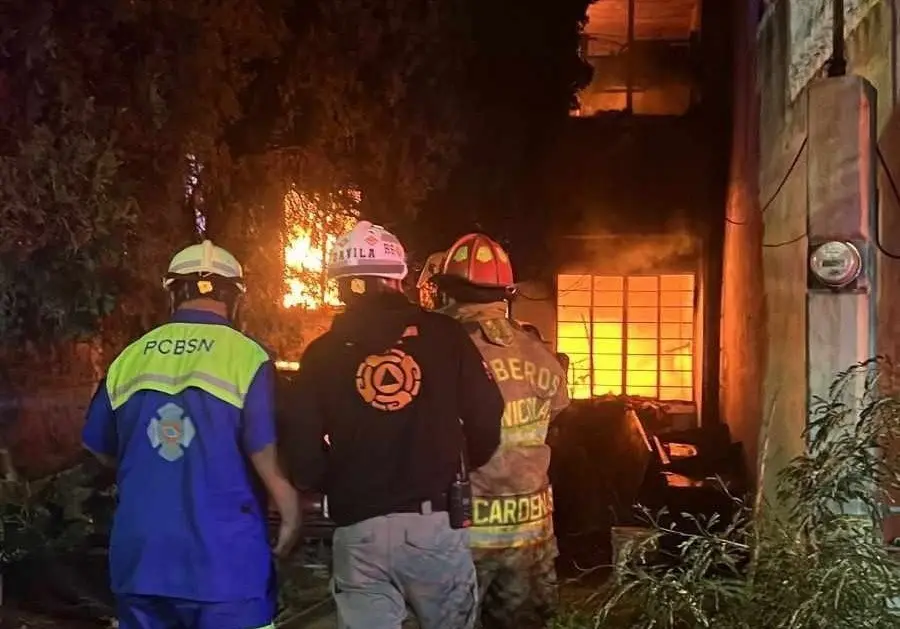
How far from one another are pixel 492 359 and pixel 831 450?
5.13 feet

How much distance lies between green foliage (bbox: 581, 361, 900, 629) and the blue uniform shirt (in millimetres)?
1533

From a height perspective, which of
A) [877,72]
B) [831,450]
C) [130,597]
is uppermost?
[877,72]

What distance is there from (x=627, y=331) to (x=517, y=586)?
9.25 meters

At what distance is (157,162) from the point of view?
5.97 meters

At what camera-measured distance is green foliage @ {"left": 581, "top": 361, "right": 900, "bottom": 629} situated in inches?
152

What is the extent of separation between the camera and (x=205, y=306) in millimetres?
3971

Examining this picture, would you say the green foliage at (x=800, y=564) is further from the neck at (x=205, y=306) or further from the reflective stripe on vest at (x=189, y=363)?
the neck at (x=205, y=306)

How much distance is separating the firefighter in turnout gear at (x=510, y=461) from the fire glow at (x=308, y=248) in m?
2.48

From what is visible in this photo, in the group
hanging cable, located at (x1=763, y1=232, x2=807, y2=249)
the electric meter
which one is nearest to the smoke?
hanging cable, located at (x1=763, y1=232, x2=807, y2=249)

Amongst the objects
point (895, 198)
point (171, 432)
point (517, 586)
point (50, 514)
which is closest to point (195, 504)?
point (171, 432)

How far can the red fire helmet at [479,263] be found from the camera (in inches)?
190

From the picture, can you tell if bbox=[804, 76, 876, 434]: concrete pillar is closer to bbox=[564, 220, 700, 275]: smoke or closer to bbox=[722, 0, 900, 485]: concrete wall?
bbox=[722, 0, 900, 485]: concrete wall

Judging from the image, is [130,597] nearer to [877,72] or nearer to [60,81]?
[60,81]

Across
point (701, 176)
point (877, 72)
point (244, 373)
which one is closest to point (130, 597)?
point (244, 373)
